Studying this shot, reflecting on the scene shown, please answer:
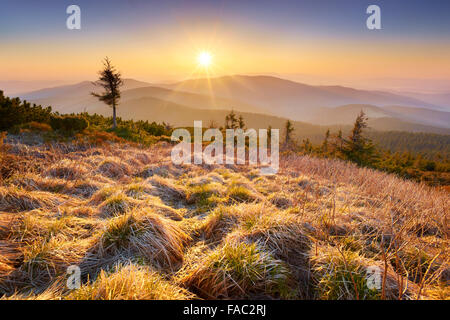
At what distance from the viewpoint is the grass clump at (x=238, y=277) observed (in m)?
2.01

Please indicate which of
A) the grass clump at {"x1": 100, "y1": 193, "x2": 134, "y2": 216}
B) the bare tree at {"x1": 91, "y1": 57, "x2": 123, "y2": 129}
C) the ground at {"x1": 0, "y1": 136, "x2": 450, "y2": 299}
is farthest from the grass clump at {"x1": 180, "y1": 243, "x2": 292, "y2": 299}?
the bare tree at {"x1": 91, "y1": 57, "x2": 123, "y2": 129}

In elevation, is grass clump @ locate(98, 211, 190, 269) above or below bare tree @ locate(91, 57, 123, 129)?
below

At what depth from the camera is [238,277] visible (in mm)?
2070

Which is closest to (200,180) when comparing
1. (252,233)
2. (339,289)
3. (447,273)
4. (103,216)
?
(103,216)

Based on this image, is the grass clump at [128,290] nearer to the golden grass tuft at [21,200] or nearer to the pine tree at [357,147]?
the golden grass tuft at [21,200]

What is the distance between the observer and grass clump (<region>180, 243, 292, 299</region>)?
2.01 metres

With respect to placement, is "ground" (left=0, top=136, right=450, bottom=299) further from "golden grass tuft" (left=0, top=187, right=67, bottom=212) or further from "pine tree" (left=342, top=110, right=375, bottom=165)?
"pine tree" (left=342, top=110, right=375, bottom=165)

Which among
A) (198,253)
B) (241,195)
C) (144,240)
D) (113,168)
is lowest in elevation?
(198,253)

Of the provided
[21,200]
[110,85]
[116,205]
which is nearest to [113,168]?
[21,200]

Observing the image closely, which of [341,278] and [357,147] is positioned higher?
[341,278]

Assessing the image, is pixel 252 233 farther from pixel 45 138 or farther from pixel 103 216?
pixel 45 138

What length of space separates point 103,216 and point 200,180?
3004 millimetres

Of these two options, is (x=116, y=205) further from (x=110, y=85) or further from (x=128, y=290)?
(x=110, y=85)
